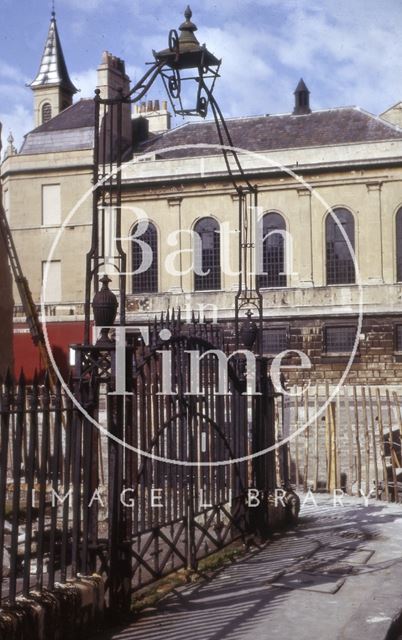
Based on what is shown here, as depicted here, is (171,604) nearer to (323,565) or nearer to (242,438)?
(323,565)

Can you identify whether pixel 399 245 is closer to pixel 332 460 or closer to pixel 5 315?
pixel 332 460

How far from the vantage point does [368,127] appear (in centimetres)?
3247

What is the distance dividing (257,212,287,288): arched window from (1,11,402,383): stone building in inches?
2.1

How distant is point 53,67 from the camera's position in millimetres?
51156

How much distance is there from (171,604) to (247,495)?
2.68 meters

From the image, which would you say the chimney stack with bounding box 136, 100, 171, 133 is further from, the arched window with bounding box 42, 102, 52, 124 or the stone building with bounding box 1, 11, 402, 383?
the stone building with bounding box 1, 11, 402, 383

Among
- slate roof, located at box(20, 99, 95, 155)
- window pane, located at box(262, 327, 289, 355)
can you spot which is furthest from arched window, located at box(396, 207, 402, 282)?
slate roof, located at box(20, 99, 95, 155)

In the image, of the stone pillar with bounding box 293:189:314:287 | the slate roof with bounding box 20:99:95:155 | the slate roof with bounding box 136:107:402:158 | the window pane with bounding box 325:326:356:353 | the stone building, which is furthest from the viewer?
the slate roof with bounding box 20:99:95:155

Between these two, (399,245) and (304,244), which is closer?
(399,245)

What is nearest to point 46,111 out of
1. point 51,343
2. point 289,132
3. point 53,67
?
point 53,67

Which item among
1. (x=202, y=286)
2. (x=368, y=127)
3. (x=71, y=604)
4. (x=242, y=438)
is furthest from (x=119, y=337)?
(x=368, y=127)

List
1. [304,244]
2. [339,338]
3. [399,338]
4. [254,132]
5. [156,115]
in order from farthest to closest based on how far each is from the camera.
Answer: [156,115] → [254,132] → [304,244] → [339,338] → [399,338]

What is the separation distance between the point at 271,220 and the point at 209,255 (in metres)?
2.98

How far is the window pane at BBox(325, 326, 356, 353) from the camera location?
2998 centimetres
